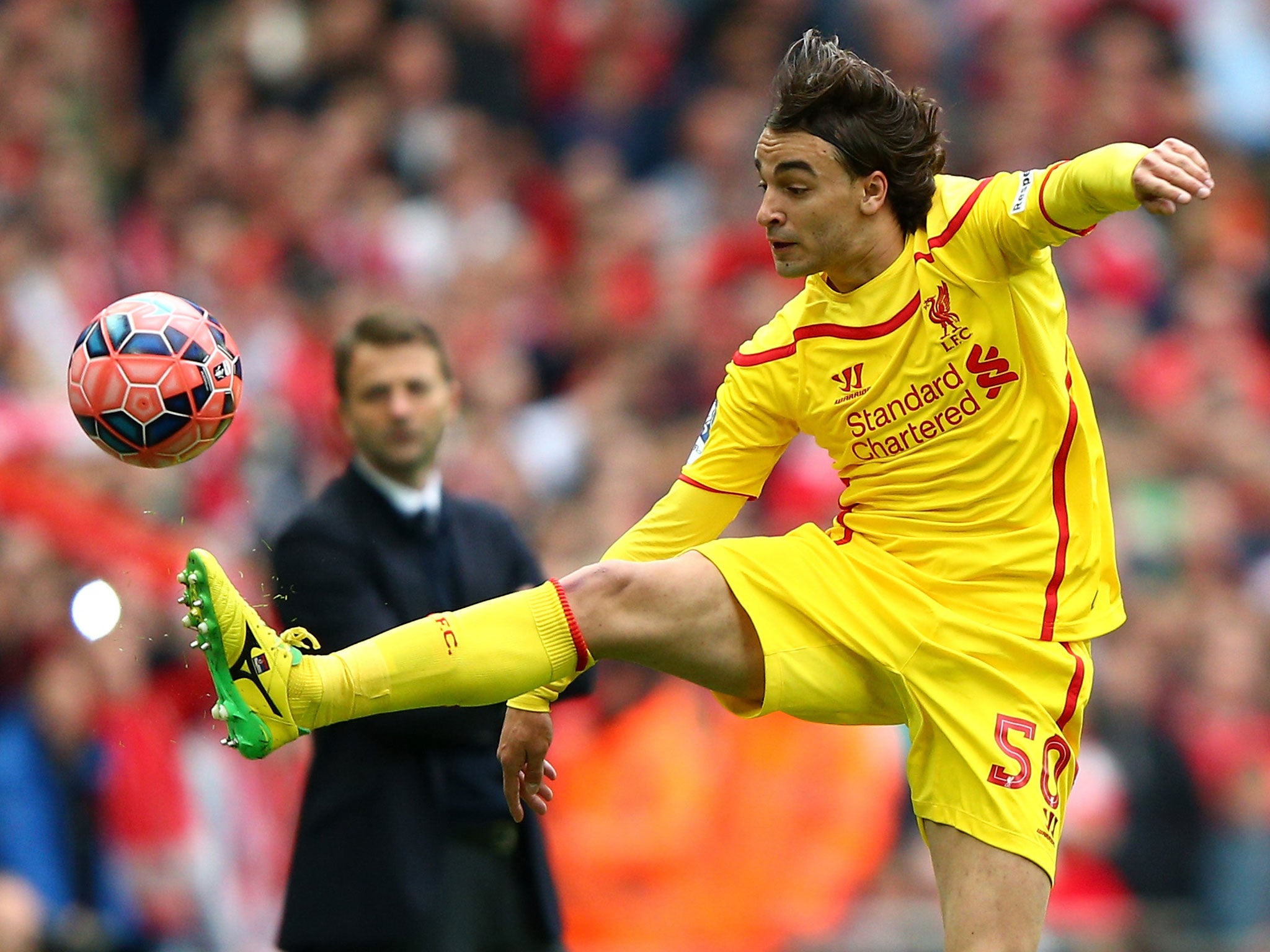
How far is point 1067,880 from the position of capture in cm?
879

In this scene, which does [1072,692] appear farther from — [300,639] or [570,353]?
[570,353]

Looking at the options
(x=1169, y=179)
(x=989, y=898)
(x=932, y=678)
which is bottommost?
(x=989, y=898)

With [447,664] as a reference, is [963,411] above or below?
above

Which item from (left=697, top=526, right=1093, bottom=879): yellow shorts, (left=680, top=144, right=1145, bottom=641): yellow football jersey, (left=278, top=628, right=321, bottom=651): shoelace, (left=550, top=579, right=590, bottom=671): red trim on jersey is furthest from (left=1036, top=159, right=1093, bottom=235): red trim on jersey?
(left=278, top=628, right=321, bottom=651): shoelace

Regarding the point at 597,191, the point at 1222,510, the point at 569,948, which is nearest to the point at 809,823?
the point at 569,948

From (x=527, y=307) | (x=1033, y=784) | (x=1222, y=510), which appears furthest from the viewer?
(x=527, y=307)

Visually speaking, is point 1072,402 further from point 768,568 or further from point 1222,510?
point 1222,510

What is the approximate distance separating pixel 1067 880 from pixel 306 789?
433 centimetres

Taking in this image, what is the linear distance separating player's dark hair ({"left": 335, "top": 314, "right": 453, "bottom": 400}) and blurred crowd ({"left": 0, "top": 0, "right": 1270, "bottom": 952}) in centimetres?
104

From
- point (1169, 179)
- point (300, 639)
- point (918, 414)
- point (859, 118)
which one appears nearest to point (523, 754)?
point (300, 639)

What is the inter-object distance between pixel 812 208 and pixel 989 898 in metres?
1.81

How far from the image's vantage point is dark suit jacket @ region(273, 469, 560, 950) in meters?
5.53

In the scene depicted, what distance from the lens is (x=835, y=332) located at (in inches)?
203

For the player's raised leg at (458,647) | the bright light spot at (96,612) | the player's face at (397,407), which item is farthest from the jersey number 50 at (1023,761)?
the bright light spot at (96,612)
